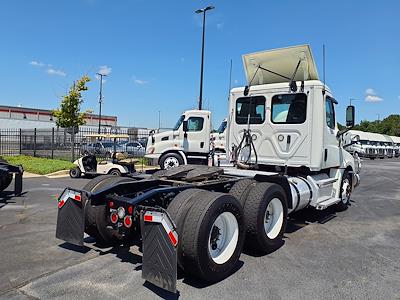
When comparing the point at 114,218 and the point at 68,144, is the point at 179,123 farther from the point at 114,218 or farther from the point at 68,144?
the point at 114,218

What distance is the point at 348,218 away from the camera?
758cm

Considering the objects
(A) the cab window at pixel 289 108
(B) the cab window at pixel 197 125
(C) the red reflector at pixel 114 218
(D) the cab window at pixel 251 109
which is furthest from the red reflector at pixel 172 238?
(B) the cab window at pixel 197 125

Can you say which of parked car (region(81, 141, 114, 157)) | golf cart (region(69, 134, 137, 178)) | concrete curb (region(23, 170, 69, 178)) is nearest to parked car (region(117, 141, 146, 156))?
parked car (region(81, 141, 114, 157))

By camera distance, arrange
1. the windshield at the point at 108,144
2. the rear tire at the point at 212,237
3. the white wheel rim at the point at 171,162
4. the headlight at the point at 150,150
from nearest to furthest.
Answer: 1. the rear tire at the point at 212,237
2. the white wheel rim at the point at 171,162
3. the headlight at the point at 150,150
4. the windshield at the point at 108,144

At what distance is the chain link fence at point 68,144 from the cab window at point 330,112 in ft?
38.9

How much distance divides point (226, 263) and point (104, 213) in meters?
1.74

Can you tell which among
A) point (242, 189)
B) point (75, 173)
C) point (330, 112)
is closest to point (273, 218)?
point (242, 189)

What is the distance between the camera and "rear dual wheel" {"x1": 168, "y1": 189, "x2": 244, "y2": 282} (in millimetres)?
3686

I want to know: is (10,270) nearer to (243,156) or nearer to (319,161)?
(243,156)

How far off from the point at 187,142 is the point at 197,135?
0.53 m

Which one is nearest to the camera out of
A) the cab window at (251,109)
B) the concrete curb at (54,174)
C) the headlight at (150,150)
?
the cab window at (251,109)

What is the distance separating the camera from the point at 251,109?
7707 millimetres

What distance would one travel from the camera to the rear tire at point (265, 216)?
4785 mm

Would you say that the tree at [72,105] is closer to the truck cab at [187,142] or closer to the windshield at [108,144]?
the windshield at [108,144]
